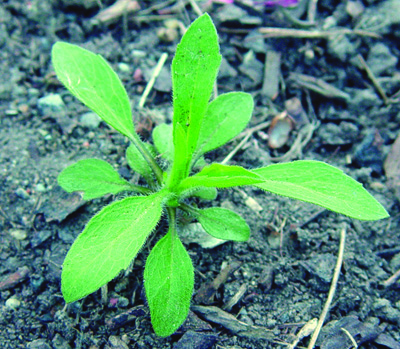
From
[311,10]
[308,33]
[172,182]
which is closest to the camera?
[172,182]

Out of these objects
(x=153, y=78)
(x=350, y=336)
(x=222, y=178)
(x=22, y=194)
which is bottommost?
(x=350, y=336)

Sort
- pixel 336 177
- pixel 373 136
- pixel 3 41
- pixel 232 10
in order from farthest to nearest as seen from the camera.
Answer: pixel 232 10
pixel 3 41
pixel 373 136
pixel 336 177

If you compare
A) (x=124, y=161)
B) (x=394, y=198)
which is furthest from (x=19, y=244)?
(x=394, y=198)

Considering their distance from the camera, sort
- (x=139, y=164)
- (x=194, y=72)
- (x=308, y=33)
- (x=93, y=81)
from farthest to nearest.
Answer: (x=308, y=33) → (x=139, y=164) → (x=93, y=81) → (x=194, y=72)

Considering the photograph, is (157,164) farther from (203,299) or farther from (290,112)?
(290,112)

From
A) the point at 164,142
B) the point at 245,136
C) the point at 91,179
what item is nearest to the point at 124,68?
the point at 164,142

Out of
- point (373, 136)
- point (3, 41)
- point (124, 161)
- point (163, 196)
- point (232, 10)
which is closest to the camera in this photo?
point (163, 196)

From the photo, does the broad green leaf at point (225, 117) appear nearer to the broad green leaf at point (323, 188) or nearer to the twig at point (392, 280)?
the broad green leaf at point (323, 188)

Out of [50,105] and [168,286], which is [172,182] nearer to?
[168,286]

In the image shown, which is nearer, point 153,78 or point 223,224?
point 223,224
